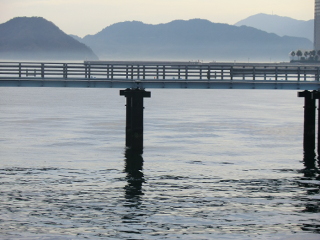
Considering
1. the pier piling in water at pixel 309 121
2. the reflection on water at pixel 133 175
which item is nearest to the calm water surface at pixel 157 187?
the reflection on water at pixel 133 175

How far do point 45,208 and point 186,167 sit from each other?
485 inches

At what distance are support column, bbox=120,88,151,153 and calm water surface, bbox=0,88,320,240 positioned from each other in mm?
936

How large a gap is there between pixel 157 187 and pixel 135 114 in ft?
29.7

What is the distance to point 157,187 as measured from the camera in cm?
3281

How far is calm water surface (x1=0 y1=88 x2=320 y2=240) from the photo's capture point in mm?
25422

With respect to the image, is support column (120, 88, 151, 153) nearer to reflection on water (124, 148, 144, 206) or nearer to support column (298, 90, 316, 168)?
reflection on water (124, 148, 144, 206)

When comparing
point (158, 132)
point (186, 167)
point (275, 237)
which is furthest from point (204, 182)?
point (158, 132)

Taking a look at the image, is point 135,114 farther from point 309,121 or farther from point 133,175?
point 309,121

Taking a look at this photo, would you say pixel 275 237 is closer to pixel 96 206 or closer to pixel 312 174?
pixel 96 206

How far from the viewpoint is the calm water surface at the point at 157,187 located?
25.4 meters

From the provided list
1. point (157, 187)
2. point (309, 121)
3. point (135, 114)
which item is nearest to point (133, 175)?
point (157, 187)

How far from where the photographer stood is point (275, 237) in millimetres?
24312

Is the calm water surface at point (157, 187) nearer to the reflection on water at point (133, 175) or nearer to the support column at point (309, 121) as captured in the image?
the reflection on water at point (133, 175)

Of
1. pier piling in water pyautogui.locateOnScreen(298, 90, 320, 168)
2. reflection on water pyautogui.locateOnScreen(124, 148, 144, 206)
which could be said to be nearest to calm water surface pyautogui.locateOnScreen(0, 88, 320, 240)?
reflection on water pyautogui.locateOnScreen(124, 148, 144, 206)
